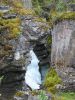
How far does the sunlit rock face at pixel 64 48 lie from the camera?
19.0 m

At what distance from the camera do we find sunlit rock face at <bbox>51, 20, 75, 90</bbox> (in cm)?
1898

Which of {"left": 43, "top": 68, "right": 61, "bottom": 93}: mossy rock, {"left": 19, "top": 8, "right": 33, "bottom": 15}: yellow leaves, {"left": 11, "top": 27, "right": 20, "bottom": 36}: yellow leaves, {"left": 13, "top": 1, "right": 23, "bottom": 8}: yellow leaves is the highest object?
{"left": 13, "top": 1, "right": 23, "bottom": 8}: yellow leaves

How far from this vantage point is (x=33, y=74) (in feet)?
99.8

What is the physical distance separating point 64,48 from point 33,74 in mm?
11355

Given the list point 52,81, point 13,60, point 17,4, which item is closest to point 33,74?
point 13,60

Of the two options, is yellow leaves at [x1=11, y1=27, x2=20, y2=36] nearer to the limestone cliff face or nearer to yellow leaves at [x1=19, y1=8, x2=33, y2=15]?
yellow leaves at [x1=19, y1=8, x2=33, y2=15]

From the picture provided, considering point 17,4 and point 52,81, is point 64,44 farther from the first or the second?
point 17,4

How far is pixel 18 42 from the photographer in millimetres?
30031

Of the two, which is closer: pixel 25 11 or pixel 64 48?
pixel 64 48

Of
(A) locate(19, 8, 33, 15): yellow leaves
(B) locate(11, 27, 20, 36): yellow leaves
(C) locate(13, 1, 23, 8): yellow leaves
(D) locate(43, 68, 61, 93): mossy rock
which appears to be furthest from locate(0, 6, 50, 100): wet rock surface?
(D) locate(43, 68, 61, 93): mossy rock

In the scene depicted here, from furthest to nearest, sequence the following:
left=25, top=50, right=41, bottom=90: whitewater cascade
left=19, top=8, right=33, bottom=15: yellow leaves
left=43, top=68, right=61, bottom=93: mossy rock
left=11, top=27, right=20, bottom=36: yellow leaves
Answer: left=19, top=8, right=33, bottom=15: yellow leaves < left=11, top=27, right=20, bottom=36: yellow leaves < left=25, top=50, right=41, bottom=90: whitewater cascade < left=43, top=68, right=61, bottom=93: mossy rock

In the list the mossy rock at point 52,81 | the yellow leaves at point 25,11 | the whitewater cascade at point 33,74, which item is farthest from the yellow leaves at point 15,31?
the mossy rock at point 52,81

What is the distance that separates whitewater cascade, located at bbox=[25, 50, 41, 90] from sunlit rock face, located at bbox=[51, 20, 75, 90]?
32.9ft

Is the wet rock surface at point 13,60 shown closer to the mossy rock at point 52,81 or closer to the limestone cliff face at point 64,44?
the limestone cliff face at point 64,44
